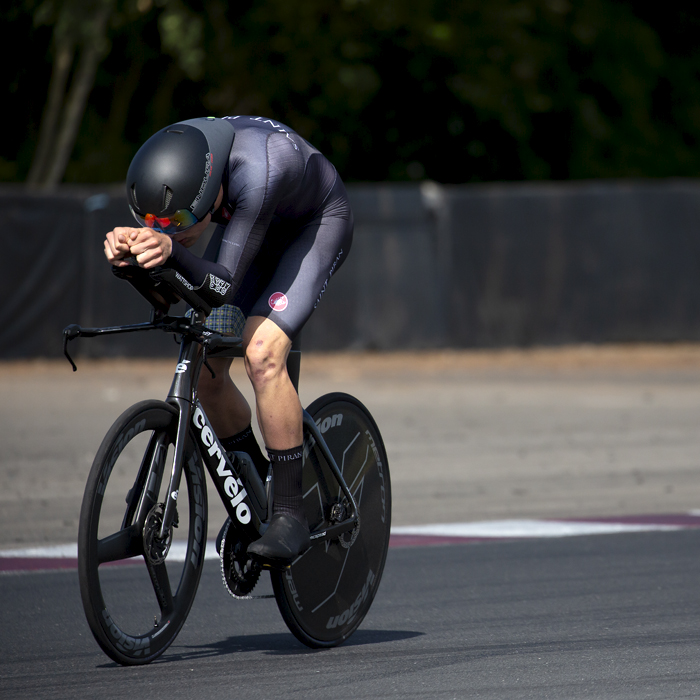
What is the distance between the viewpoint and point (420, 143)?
24.4m

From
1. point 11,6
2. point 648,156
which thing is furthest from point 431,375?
point 648,156

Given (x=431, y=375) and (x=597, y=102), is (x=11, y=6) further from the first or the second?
(x=597, y=102)

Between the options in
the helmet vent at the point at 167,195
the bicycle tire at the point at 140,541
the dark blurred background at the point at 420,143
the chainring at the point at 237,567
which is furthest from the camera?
the dark blurred background at the point at 420,143

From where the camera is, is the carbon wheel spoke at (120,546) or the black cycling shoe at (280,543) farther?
the black cycling shoe at (280,543)

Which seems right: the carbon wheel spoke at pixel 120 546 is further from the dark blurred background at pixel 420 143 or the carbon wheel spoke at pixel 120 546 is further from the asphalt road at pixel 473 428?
the dark blurred background at pixel 420 143

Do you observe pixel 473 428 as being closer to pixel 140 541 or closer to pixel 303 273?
pixel 303 273

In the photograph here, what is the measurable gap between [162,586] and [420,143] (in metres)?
20.6

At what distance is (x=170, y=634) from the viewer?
4.37m

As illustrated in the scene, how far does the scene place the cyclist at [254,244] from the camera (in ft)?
13.7

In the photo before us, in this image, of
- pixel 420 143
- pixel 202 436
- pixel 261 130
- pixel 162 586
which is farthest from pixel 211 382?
pixel 420 143

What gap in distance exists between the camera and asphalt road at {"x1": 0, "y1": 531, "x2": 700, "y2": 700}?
13.8 feet

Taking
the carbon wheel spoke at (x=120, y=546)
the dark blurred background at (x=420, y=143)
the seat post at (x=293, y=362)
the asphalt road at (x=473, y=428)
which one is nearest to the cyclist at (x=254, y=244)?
the seat post at (x=293, y=362)

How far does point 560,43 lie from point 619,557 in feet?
65.1

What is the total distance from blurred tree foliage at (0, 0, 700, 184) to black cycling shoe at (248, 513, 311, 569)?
17.0 m
